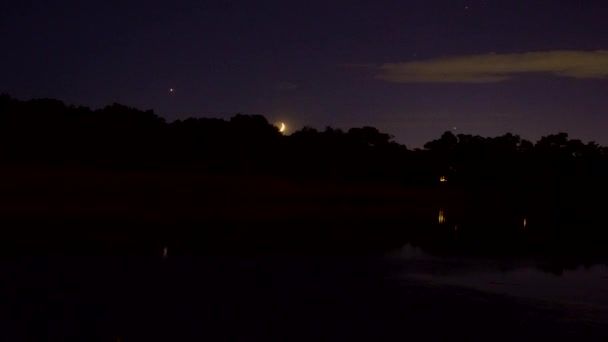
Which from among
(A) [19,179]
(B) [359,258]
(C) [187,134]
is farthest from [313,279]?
(C) [187,134]

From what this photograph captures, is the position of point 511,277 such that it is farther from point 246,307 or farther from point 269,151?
point 269,151

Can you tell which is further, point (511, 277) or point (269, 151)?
point (269, 151)

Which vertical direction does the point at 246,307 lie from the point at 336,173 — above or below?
below

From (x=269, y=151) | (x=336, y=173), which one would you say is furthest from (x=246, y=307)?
(x=336, y=173)

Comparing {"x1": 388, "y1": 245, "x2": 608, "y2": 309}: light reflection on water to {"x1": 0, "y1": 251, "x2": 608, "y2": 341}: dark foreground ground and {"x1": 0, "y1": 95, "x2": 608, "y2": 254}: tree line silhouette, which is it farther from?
{"x1": 0, "y1": 95, "x2": 608, "y2": 254}: tree line silhouette

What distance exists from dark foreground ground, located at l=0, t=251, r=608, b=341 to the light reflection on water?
0.82 m

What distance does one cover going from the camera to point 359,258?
20.1 m

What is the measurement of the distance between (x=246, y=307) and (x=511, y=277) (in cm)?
745

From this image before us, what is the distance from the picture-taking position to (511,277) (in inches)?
697

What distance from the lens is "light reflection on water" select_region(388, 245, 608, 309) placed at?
15361 mm

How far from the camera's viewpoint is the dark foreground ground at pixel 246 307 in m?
10.7

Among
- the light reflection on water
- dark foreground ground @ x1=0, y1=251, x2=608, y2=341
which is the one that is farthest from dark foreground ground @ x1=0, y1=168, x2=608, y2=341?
the light reflection on water

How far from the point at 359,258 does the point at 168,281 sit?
21.7 ft

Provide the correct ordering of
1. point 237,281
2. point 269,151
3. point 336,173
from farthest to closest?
point 336,173 < point 269,151 < point 237,281
